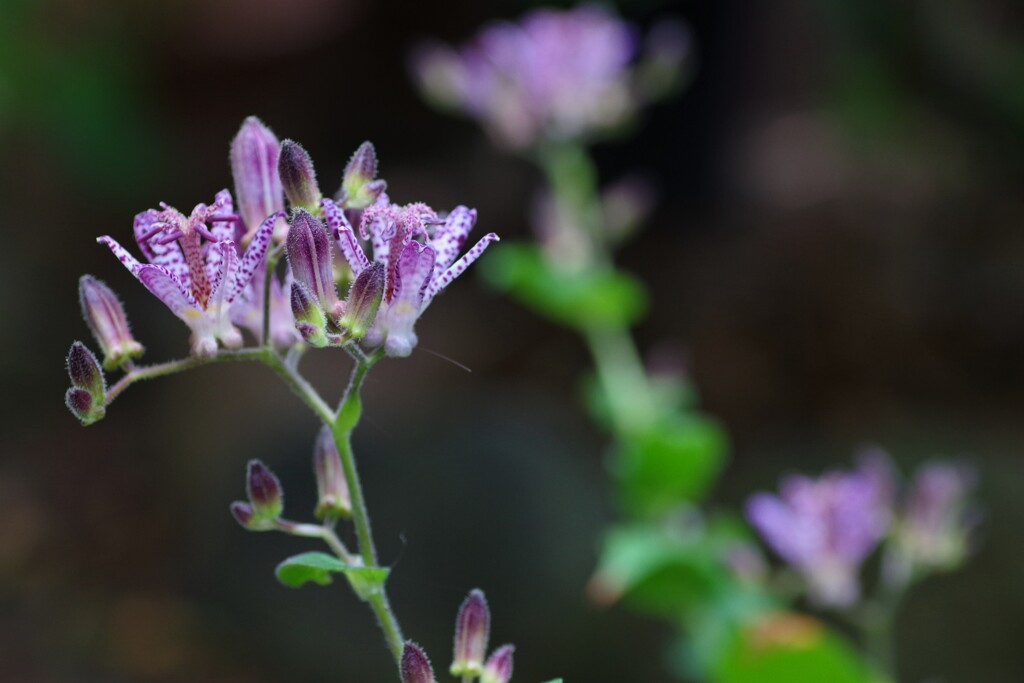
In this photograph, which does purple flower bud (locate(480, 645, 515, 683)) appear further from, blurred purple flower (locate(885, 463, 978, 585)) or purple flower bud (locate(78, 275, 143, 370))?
blurred purple flower (locate(885, 463, 978, 585))

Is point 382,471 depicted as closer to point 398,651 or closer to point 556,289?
point 556,289

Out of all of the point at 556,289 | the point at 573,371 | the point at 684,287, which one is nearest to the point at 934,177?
the point at 684,287

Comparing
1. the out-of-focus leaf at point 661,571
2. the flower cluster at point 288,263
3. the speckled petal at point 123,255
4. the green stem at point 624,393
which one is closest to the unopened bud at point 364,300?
the flower cluster at point 288,263

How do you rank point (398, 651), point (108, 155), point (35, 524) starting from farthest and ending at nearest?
point (108, 155) < point (35, 524) < point (398, 651)

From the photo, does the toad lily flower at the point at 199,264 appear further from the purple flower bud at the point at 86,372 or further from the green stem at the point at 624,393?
the green stem at the point at 624,393

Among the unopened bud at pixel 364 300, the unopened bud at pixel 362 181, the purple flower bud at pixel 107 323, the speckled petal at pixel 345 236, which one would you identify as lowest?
the purple flower bud at pixel 107 323

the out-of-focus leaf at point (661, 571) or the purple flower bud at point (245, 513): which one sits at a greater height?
the out-of-focus leaf at point (661, 571)
